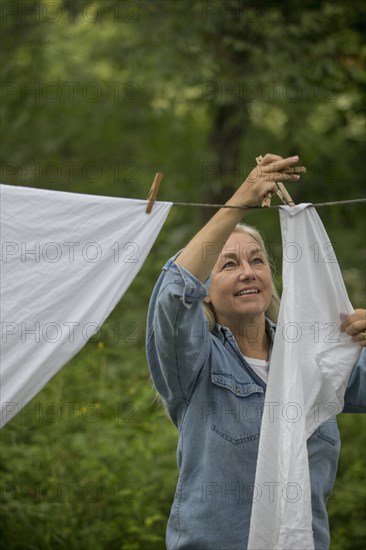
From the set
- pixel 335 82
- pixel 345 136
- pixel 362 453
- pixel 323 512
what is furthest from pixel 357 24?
pixel 323 512

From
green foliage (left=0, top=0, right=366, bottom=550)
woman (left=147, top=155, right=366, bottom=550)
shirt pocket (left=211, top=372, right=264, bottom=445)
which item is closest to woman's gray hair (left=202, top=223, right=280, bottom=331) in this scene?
Result: woman (left=147, top=155, right=366, bottom=550)

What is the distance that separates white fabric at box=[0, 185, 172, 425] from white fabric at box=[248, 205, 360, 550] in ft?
1.60

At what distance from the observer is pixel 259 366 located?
2.71 meters

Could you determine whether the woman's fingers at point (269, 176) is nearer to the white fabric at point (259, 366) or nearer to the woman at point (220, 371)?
the woman at point (220, 371)

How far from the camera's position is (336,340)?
8.93 feet

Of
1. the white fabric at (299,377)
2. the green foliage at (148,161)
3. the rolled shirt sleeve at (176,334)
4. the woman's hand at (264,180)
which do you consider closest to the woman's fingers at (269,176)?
the woman's hand at (264,180)

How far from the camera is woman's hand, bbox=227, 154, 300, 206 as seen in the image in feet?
8.03

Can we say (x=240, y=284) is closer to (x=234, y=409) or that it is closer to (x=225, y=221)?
(x=225, y=221)

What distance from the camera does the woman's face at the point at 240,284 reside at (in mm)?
2643

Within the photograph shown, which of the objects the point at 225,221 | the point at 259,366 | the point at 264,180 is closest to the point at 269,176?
the point at 264,180

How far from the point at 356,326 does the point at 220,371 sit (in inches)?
19.0

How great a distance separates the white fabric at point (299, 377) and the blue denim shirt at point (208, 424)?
3.2 inches

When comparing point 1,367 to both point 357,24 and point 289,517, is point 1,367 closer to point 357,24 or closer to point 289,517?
point 289,517

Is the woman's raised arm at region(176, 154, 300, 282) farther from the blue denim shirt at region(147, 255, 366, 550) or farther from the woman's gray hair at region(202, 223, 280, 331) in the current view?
the woman's gray hair at region(202, 223, 280, 331)
